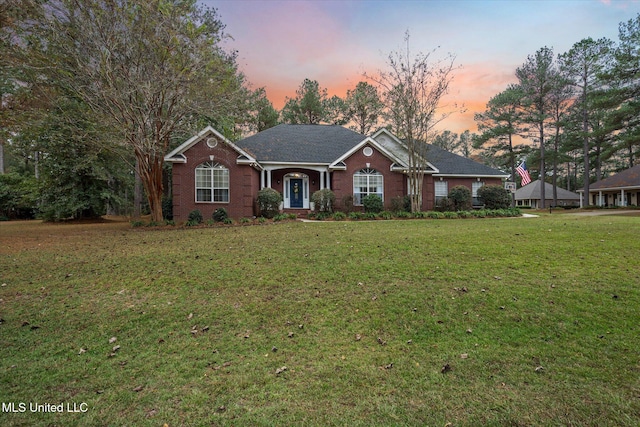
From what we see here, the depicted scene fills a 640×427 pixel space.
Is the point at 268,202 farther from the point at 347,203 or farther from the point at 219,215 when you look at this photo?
the point at 347,203

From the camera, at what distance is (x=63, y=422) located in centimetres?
255

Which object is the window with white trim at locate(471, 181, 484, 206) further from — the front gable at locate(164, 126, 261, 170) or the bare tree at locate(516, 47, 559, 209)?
the bare tree at locate(516, 47, 559, 209)

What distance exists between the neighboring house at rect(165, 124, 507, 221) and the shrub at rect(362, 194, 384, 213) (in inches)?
43.0

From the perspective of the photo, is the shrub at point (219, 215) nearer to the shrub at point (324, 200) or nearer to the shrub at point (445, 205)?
the shrub at point (324, 200)

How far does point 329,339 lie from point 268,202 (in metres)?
13.5

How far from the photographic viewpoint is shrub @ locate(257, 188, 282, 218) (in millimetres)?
16906

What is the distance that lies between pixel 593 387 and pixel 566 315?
5.55 ft

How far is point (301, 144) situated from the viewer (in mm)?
21719

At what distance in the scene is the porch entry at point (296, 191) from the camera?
20703 mm

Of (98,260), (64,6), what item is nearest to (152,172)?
(64,6)

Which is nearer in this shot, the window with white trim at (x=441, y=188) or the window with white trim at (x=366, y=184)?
the window with white trim at (x=366, y=184)

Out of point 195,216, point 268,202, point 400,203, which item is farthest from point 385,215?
point 195,216

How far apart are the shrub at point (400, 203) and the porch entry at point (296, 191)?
564 cm

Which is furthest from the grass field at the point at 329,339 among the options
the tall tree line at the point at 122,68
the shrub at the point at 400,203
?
the shrub at the point at 400,203
